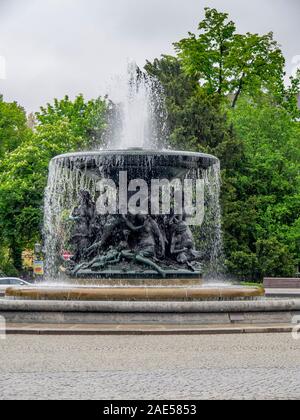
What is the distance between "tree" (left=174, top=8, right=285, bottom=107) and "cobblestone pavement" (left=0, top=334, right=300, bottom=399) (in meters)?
35.8

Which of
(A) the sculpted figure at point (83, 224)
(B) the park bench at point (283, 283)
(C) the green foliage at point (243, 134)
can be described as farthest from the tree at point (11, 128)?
(A) the sculpted figure at point (83, 224)

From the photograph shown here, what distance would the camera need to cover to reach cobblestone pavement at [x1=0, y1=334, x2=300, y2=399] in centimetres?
807

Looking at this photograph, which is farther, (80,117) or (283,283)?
(80,117)

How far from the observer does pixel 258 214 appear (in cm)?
4241

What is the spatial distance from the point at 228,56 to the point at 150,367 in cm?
3969

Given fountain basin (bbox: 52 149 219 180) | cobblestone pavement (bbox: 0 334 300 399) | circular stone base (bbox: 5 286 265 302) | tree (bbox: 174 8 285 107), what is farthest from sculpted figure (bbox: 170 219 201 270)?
tree (bbox: 174 8 285 107)

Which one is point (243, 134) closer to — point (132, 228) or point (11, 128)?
point (11, 128)

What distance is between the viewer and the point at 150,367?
9969mm

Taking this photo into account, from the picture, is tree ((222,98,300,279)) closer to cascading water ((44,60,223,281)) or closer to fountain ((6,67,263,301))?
cascading water ((44,60,223,281))

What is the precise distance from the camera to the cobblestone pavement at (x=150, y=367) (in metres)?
8.07

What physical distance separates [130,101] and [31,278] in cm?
2591

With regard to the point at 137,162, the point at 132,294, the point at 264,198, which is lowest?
the point at 132,294

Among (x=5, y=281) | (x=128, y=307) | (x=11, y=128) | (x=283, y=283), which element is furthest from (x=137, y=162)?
(x=11, y=128)

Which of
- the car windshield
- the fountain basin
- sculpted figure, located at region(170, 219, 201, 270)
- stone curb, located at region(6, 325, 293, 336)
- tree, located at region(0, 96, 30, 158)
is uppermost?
tree, located at region(0, 96, 30, 158)
